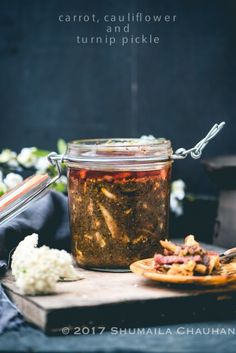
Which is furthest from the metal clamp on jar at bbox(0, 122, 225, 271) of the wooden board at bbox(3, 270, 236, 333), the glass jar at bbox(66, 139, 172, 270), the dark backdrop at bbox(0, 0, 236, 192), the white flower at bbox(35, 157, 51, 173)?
the dark backdrop at bbox(0, 0, 236, 192)

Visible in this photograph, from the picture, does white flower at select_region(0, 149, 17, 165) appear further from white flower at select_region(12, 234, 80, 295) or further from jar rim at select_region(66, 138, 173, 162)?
white flower at select_region(12, 234, 80, 295)

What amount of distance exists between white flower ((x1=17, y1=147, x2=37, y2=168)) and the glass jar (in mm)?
671

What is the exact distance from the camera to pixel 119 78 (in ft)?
10.0

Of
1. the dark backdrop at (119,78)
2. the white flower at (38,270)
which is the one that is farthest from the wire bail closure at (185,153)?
the dark backdrop at (119,78)

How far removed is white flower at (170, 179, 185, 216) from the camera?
111 inches

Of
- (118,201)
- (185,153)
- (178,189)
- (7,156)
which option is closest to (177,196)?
(178,189)

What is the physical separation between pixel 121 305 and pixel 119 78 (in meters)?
1.45

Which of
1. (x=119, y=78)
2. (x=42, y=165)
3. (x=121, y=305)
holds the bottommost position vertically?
(x=121, y=305)

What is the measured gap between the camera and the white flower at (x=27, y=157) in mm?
2768

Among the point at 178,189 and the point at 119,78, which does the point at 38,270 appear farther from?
the point at 119,78

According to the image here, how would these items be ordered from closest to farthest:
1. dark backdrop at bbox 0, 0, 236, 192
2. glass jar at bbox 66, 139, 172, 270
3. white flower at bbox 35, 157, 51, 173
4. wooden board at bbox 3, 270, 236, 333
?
wooden board at bbox 3, 270, 236, 333
glass jar at bbox 66, 139, 172, 270
white flower at bbox 35, 157, 51, 173
dark backdrop at bbox 0, 0, 236, 192

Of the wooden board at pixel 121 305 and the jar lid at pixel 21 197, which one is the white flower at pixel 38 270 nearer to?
the wooden board at pixel 121 305

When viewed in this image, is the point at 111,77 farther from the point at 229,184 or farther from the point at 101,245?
the point at 101,245

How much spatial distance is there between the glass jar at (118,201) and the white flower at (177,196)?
702 millimetres
